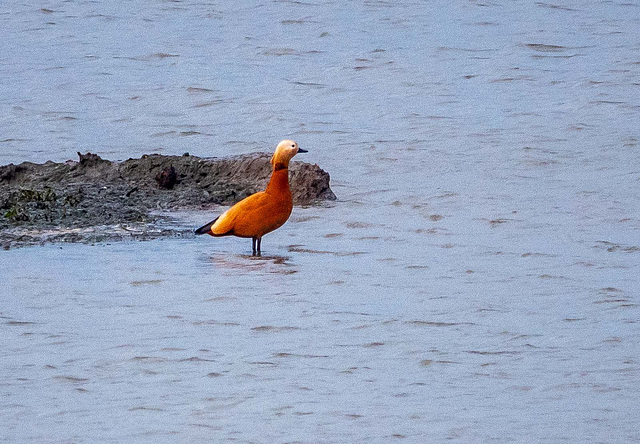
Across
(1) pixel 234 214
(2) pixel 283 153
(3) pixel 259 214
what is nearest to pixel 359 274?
(3) pixel 259 214

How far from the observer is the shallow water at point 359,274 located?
6449 mm

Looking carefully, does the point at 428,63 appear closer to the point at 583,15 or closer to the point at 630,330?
the point at 583,15

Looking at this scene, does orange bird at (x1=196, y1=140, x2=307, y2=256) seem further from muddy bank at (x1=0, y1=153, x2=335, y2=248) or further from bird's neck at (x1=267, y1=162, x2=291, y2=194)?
muddy bank at (x1=0, y1=153, x2=335, y2=248)

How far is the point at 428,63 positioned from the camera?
22828 millimetres

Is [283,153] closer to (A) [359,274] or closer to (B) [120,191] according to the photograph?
(A) [359,274]

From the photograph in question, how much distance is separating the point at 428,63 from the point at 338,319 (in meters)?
15.2

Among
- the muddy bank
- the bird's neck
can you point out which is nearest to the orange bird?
the bird's neck

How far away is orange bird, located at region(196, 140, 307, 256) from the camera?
Result: 1005cm

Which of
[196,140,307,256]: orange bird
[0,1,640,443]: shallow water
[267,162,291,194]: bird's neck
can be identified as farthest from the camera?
[267,162,291,194]: bird's neck

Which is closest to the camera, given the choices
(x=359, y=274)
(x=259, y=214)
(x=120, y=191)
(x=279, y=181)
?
(x=359, y=274)

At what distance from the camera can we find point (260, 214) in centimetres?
1008

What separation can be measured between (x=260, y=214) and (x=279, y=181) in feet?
1.19

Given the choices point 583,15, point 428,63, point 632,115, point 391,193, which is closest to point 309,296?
point 391,193

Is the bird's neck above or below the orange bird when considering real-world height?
above
